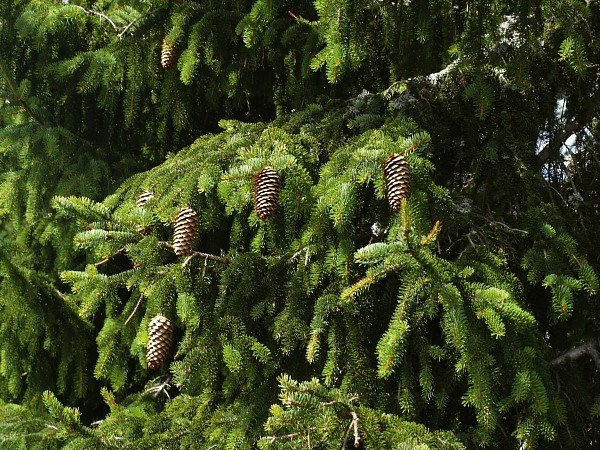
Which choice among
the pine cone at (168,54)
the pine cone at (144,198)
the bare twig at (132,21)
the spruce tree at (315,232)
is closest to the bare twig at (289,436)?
the spruce tree at (315,232)

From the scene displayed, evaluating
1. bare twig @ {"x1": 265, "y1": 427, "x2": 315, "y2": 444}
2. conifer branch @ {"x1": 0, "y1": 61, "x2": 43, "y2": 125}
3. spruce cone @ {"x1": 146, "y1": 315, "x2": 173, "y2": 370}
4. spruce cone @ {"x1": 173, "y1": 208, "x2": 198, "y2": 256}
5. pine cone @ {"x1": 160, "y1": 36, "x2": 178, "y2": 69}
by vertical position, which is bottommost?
bare twig @ {"x1": 265, "y1": 427, "x2": 315, "y2": 444}

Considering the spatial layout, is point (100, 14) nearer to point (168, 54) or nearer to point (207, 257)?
point (168, 54)

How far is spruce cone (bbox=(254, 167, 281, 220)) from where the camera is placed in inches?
83.9

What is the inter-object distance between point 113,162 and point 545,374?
2530 millimetres

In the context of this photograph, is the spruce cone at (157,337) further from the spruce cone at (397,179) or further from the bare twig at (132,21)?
the bare twig at (132,21)

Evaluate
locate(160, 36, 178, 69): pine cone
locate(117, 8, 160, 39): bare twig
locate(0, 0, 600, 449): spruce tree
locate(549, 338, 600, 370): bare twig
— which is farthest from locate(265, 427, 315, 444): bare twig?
locate(117, 8, 160, 39): bare twig

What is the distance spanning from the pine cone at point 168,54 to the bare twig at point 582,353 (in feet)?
6.95

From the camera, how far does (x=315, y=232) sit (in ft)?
7.30

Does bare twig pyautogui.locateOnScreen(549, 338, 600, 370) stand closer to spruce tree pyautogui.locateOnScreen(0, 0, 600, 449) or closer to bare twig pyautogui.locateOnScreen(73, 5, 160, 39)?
spruce tree pyautogui.locateOnScreen(0, 0, 600, 449)

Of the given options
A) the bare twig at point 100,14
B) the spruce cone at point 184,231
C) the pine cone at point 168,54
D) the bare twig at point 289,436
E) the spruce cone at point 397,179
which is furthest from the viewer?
the bare twig at point 100,14

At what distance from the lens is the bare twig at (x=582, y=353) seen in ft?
8.75

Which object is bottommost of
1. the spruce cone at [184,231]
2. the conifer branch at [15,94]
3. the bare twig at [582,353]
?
the bare twig at [582,353]

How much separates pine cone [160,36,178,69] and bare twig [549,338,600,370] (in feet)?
6.95

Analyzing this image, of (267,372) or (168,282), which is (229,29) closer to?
(168,282)
